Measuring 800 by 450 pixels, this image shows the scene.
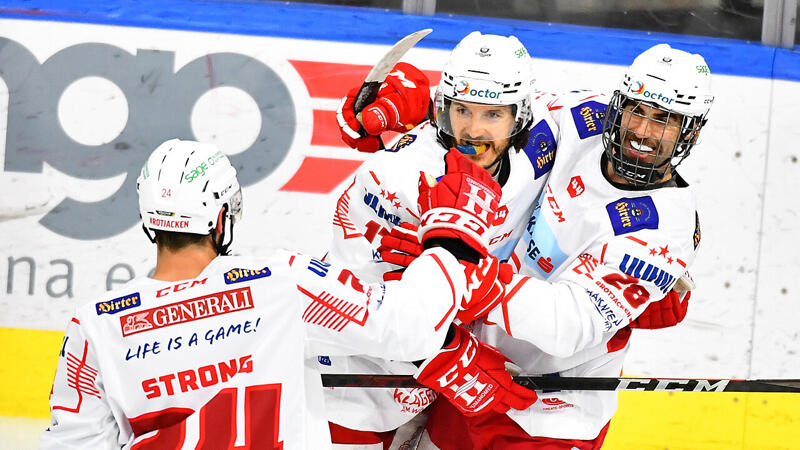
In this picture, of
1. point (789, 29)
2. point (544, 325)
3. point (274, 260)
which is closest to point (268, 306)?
point (274, 260)

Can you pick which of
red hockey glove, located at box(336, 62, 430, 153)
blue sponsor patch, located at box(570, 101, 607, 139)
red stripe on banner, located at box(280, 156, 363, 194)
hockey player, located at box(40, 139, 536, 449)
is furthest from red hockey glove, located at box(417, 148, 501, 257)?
red stripe on banner, located at box(280, 156, 363, 194)

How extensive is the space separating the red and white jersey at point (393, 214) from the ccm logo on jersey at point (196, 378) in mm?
599

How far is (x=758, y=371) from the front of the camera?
11.9 ft

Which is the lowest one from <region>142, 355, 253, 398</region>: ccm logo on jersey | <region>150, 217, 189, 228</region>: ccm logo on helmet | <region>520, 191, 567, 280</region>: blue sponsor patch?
<region>520, 191, 567, 280</region>: blue sponsor patch

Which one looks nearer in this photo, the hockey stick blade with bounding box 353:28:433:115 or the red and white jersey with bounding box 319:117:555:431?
the red and white jersey with bounding box 319:117:555:431

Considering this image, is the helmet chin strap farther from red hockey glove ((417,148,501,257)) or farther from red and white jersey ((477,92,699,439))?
red and white jersey ((477,92,699,439))

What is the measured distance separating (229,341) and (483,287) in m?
0.51

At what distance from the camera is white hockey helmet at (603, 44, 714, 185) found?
2.33 m

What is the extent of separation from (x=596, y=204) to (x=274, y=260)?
868mm

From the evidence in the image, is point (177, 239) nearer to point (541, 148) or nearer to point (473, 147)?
point (473, 147)

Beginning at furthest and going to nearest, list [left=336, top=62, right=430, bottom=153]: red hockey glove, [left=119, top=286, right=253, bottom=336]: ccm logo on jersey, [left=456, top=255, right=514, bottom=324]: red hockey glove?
[left=336, top=62, right=430, bottom=153]: red hockey glove
[left=456, top=255, right=514, bottom=324]: red hockey glove
[left=119, top=286, right=253, bottom=336]: ccm logo on jersey

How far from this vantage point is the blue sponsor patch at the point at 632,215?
90.6 inches

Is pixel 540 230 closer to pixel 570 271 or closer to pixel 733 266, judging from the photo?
pixel 570 271

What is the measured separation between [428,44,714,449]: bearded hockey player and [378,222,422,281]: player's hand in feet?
0.75
